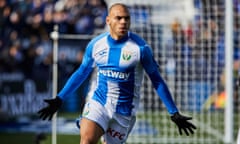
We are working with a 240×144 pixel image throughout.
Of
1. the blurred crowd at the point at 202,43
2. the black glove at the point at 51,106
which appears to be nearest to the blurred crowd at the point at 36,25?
the blurred crowd at the point at 202,43

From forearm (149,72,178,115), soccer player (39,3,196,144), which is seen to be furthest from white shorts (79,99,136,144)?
forearm (149,72,178,115)

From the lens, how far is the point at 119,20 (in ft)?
23.3

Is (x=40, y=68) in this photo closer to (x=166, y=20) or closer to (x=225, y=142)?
(x=166, y=20)

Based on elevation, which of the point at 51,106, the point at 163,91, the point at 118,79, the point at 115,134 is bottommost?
the point at 115,134

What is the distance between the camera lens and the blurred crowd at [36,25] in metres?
16.8

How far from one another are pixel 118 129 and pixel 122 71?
0.61 m

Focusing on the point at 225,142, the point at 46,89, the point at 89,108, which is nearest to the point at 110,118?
the point at 89,108

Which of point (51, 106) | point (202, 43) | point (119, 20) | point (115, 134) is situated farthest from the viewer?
point (202, 43)

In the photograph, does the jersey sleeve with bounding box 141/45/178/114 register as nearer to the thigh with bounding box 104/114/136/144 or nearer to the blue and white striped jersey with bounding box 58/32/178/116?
the blue and white striped jersey with bounding box 58/32/178/116

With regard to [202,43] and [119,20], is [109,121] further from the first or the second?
[202,43]

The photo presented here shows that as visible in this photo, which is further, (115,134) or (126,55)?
(115,134)

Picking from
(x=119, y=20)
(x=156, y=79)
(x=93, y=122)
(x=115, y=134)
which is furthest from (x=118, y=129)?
(x=119, y=20)

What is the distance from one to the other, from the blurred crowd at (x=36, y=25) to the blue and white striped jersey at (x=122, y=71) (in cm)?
940

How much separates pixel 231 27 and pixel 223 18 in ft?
3.42
